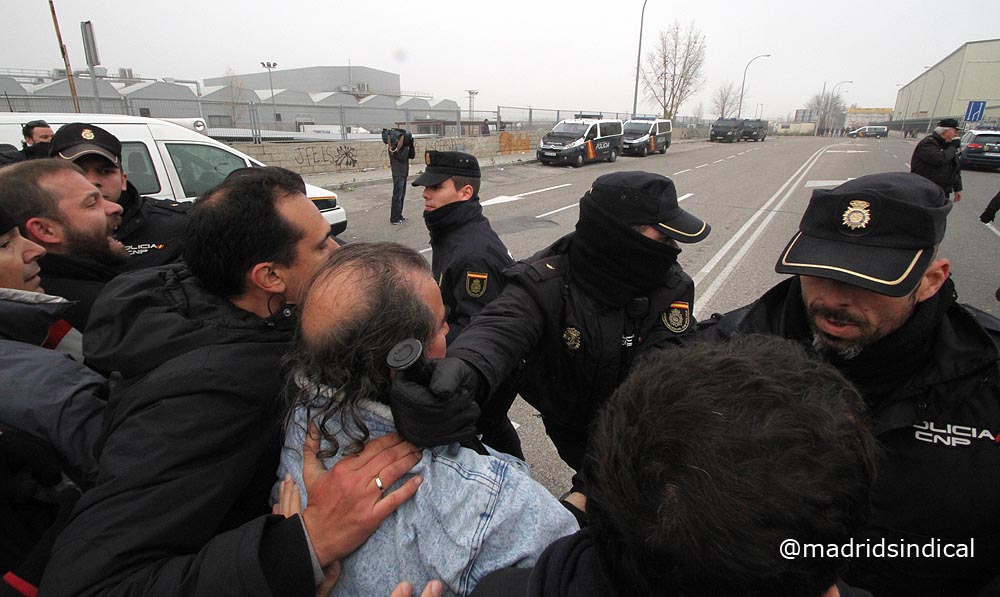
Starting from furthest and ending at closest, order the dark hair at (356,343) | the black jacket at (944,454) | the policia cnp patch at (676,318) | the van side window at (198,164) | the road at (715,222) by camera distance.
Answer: the van side window at (198,164)
the road at (715,222)
the policia cnp patch at (676,318)
the black jacket at (944,454)
the dark hair at (356,343)

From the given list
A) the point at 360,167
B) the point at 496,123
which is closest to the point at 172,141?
the point at 360,167

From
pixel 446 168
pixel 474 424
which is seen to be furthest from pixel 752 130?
pixel 474 424

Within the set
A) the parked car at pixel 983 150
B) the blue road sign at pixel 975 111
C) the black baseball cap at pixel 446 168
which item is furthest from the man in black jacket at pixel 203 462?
the blue road sign at pixel 975 111

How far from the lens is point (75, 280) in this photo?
86.4 inches

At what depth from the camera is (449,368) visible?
41.6 inches

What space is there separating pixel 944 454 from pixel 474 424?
1.27 metres

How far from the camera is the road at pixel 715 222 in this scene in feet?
18.5

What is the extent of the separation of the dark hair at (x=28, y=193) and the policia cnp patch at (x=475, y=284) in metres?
1.97

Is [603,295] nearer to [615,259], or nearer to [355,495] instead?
[615,259]

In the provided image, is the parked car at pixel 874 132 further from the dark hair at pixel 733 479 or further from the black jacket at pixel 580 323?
the dark hair at pixel 733 479

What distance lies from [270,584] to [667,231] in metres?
1.62

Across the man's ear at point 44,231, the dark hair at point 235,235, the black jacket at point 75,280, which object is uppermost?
the dark hair at point 235,235

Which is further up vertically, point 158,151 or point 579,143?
point 579,143

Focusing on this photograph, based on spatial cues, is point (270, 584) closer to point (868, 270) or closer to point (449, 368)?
point (449, 368)
